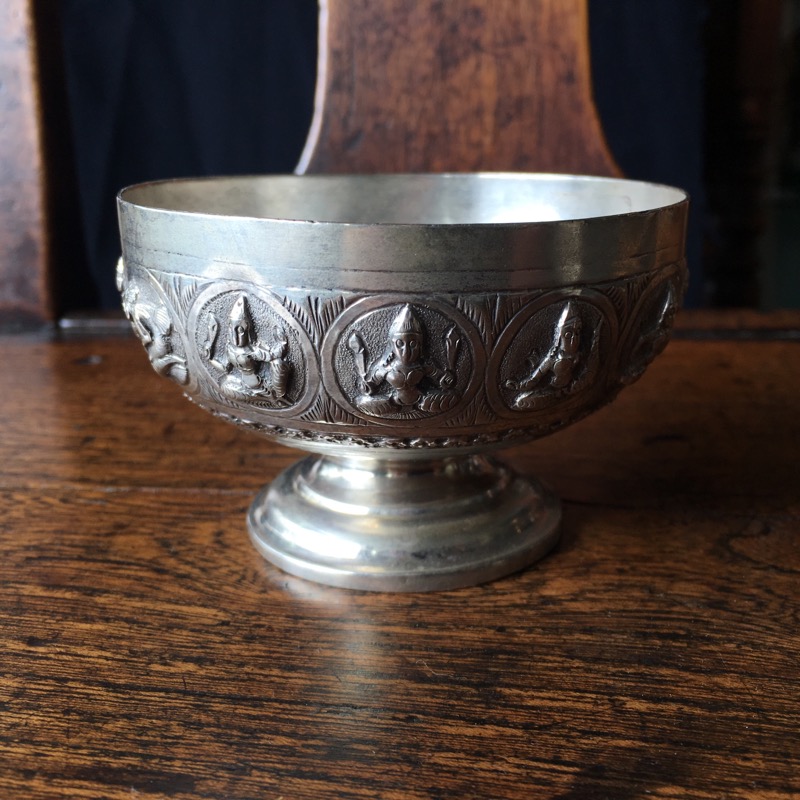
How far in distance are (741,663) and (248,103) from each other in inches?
63.8

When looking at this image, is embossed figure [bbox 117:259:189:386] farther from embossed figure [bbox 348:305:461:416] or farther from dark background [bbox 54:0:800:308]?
dark background [bbox 54:0:800:308]

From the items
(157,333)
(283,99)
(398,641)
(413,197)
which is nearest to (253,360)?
(157,333)

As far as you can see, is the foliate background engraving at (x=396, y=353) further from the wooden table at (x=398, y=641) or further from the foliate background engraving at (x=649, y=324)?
the wooden table at (x=398, y=641)

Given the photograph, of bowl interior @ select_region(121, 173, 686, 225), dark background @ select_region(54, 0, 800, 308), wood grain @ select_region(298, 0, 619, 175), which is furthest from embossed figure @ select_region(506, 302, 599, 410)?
dark background @ select_region(54, 0, 800, 308)

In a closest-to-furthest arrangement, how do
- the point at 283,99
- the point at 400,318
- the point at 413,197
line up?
the point at 400,318, the point at 413,197, the point at 283,99

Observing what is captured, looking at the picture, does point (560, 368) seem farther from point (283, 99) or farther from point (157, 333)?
point (283, 99)

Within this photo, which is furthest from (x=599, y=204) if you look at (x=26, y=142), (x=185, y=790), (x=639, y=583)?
(x=26, y=142)

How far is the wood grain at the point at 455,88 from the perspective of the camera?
1182mm

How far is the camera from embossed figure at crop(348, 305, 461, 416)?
53cm

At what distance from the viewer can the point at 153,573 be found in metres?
0.66

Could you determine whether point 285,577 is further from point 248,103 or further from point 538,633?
point 248,103

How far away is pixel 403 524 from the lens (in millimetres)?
666

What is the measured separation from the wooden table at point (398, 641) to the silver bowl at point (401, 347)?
0.04 m

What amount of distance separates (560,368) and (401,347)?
10cm
